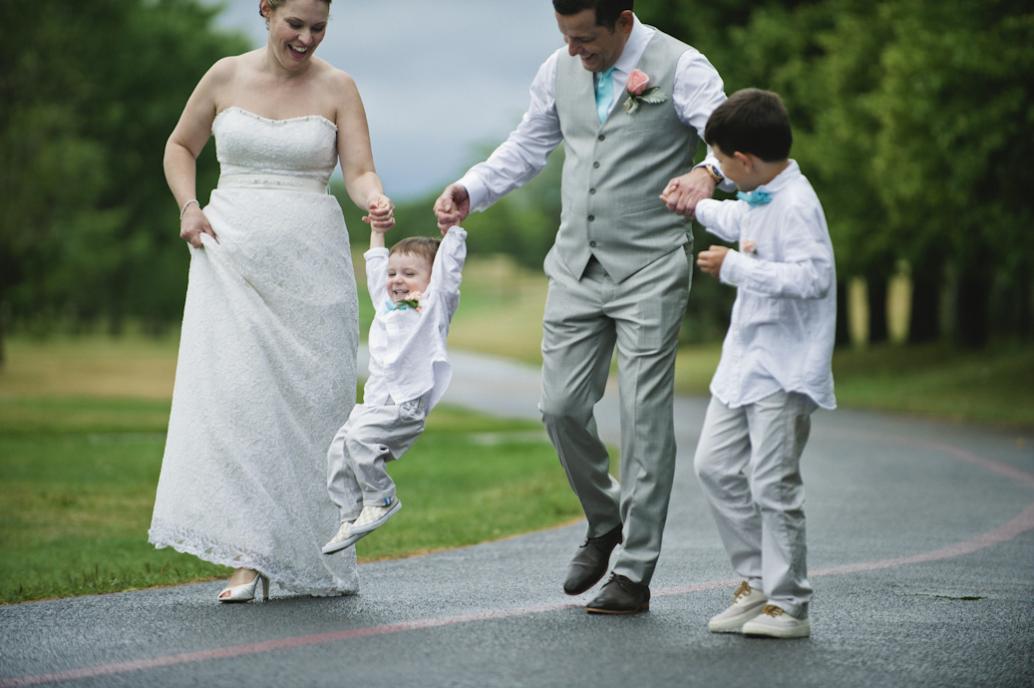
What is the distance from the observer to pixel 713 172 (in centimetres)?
633

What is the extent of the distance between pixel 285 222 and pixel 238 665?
2442 millimetres

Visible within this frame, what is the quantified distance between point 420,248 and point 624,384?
43.2 inches

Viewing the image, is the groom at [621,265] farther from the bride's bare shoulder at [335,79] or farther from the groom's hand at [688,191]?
the bride's bare shoulder at [335,79]

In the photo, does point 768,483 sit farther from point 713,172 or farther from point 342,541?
point 342,541

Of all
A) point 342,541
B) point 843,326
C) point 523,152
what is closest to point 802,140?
point 843,326

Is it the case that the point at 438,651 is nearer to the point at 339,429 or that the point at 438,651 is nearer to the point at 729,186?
the point at 339,429

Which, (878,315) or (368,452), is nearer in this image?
(368,452)

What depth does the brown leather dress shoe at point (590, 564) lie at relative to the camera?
6738 millimetres

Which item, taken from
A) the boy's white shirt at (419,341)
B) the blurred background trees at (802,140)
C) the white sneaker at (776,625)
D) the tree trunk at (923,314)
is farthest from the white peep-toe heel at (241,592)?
the tree trunk at (923,314)

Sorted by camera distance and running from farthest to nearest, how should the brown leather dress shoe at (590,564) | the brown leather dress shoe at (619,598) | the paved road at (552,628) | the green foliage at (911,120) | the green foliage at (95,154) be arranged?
the green foliage at (95,154) < the green foliage at (911,120) < the brown leather dress shoe at (590,564) < the brown leather dress shoe at (619,598) < the paved road at (552,628)

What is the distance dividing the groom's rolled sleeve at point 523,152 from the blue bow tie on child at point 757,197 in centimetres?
127

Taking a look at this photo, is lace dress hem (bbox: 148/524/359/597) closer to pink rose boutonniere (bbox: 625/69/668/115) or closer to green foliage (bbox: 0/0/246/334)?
pink rose boutonniere (bbox: 625/69/668/115)

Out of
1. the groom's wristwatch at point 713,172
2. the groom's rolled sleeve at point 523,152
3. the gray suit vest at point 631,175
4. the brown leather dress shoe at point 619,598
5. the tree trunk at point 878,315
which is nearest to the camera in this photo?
the groom's wristwatch at point 713,172

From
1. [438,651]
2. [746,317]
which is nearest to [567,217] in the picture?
[746,317]
